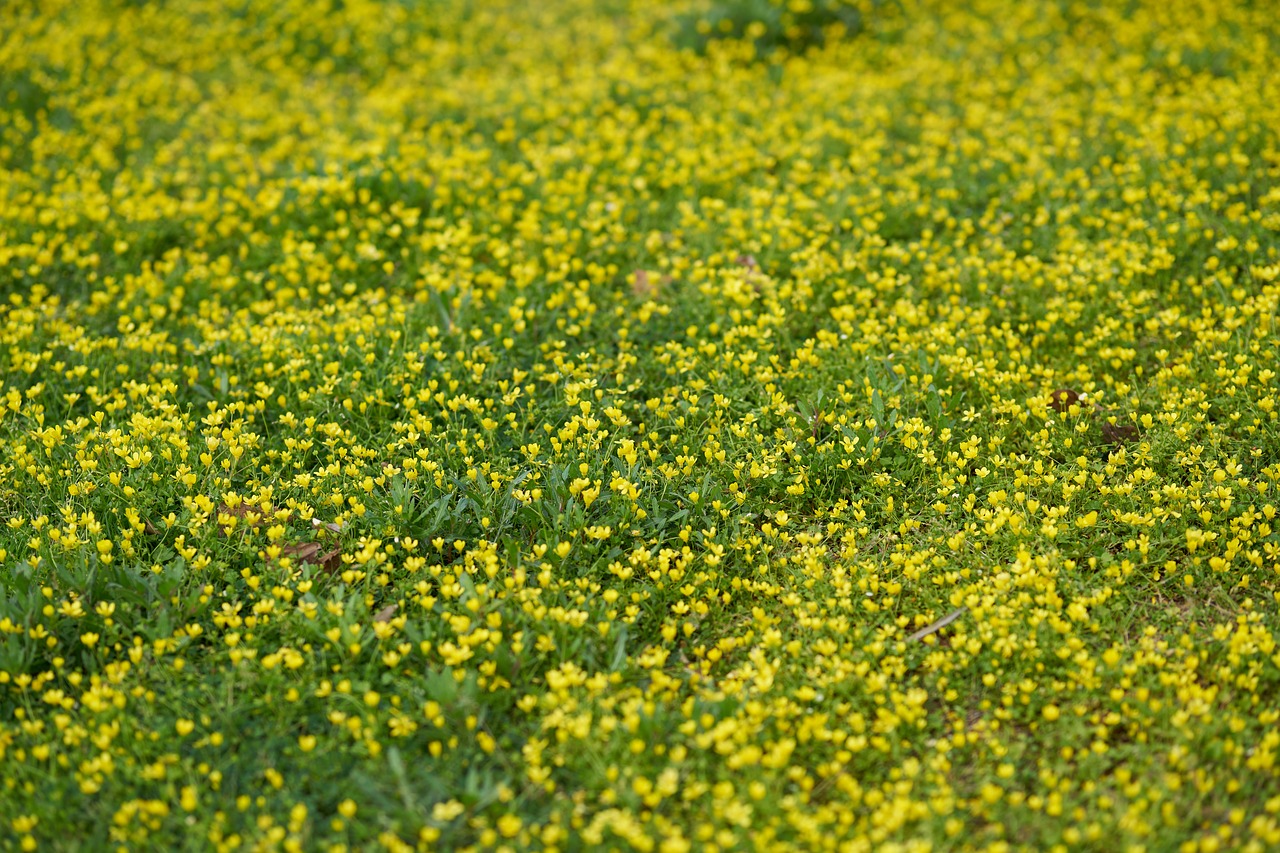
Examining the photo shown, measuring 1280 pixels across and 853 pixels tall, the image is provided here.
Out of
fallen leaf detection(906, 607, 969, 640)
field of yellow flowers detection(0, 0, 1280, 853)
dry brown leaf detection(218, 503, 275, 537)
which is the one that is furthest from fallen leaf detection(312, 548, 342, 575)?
fallen leaf detection(906, 607, 969, 640)

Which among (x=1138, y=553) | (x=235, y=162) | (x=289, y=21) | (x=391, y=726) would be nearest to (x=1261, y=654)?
A: (x=1138, y=553)

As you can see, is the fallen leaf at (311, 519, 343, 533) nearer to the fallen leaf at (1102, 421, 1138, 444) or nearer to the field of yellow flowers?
the field of yellow flowers

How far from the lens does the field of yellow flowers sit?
3406 millimetres

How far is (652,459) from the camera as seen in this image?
4680 mm

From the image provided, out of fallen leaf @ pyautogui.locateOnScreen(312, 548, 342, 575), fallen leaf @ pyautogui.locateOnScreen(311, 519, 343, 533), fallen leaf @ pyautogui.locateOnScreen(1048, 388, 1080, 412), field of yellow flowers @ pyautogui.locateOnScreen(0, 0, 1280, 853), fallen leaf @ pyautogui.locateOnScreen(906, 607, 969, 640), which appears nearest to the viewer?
field of yellow flowers @ pyautogui.locateOnScreen(0, 0, 1280, 853)

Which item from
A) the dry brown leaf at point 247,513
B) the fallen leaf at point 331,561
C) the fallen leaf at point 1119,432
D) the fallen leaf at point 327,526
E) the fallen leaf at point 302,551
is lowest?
the fallen leaf at point 331,561

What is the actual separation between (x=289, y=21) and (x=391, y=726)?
25.6 feet

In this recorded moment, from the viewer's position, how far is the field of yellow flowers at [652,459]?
11.2ft

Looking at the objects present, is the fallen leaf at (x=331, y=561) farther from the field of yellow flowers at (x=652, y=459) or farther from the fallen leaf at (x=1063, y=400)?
the fallen leaf at (x=1063, y=400)

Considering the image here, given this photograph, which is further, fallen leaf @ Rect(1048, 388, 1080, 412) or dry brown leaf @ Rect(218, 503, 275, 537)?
fallen leaf @ Rect(1048, 388, 1080, 412)

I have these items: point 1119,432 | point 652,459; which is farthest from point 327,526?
point 1119,432

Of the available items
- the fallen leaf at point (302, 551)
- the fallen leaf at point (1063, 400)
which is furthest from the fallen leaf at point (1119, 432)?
the fallen leaf at point (302, 551)

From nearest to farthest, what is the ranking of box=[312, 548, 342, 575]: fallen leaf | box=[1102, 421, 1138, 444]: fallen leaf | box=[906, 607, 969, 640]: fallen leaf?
box=[906, 607, 969, 640]: fallen leaf
box=[312, 548, 342, 575]: fallen leaf
box=[1102, 421, 1138, 444]: fallen leaf

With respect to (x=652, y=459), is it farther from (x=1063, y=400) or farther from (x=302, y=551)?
(x=1063, y=400)
